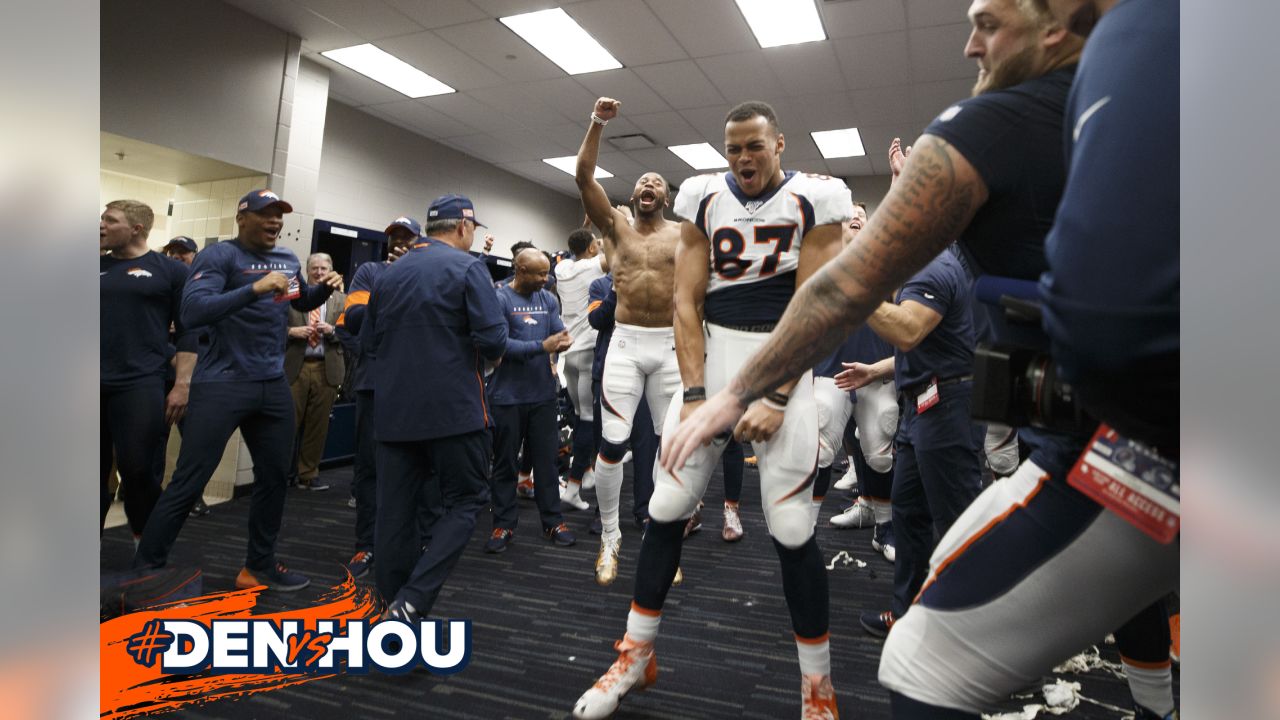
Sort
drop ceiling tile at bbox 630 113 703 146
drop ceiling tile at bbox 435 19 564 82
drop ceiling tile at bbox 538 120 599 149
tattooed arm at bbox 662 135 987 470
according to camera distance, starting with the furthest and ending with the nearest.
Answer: drop ceiling tile at bbox 538 120 599 149 < drop ceiling tile at bbox 630 113 703 146 < drop ceiling tile at bbox 435 19 564 82 < tattooed arm at bbox 662 135 987 470

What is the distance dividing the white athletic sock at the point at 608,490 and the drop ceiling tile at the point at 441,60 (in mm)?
4322

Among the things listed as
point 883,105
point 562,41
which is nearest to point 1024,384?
point 562,41

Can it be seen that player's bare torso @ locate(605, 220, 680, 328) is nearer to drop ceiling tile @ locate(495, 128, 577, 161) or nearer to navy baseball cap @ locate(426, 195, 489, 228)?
navy baseball cap @ locate(426, 195, 489, 228)

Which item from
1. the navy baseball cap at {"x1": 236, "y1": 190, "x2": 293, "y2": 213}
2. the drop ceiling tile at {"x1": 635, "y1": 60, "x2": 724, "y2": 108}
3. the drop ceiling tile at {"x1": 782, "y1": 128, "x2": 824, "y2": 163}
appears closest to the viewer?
the navy baseball cap at {"x1": 236, "y1": 190, "x2": 293, "y2": 213}

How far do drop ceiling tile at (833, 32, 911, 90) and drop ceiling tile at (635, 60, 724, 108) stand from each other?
51.9 inches

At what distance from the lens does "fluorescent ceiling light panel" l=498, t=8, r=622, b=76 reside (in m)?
5.45

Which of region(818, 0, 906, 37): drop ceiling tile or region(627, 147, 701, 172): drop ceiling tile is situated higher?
region(818, 0, 906, 37): drop ceiling tile

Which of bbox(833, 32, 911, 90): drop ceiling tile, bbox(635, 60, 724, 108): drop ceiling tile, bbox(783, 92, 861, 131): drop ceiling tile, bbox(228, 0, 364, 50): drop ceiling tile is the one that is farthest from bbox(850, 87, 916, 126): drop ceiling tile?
bbox(228, 0, 364, 50): drop ceiling tile

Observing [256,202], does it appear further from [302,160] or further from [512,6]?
[302,160]

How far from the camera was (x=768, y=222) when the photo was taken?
2070mm

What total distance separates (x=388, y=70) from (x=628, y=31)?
2.62m

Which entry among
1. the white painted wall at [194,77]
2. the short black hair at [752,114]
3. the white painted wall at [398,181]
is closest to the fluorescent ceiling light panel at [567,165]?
the white painted wall at [398,181]
